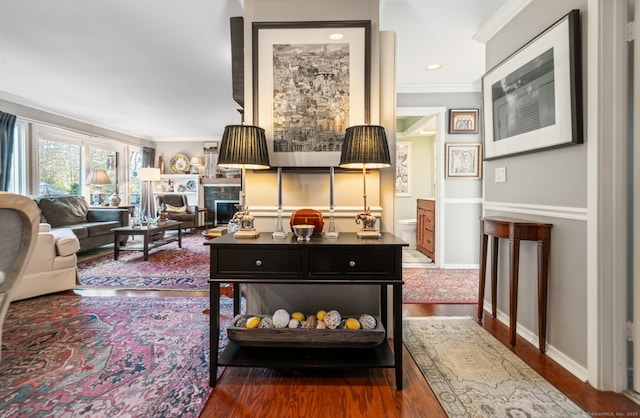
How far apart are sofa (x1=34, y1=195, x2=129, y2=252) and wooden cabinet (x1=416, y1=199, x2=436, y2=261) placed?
5.06 meters

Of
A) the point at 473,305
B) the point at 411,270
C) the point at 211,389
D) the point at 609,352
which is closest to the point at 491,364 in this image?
the point at 609,352

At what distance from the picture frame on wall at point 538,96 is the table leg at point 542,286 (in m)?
0.63

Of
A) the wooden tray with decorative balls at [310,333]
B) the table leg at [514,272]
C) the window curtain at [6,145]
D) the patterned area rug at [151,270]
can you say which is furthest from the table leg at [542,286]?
the window curtain at [6,145]

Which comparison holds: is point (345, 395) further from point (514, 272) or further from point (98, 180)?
point (98, 180)

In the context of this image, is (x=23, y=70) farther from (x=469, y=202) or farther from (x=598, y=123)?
(x=469, y=202)

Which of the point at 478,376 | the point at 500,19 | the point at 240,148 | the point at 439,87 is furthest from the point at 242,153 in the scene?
the point at 439,87

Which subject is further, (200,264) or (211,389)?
(200,264)

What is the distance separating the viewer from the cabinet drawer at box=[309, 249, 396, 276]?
148 cm

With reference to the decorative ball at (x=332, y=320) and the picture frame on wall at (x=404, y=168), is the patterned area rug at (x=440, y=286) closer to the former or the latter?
the decorative ball at (x=332, y=320)

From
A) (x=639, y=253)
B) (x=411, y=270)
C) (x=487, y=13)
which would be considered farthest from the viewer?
(x=411, y=270)

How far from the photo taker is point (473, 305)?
273 cm

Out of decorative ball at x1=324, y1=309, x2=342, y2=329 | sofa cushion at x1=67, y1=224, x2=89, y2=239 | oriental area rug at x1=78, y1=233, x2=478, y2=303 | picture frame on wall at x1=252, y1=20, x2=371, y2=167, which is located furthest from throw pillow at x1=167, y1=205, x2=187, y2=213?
decorative ball at x1=324, y1=309, x2=342, y2=329

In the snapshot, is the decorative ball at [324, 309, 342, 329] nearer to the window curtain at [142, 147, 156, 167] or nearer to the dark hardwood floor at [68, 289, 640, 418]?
the dark hardwood floor at [68, 289, 640, 418]

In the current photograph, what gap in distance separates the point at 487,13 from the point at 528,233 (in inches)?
69.7
